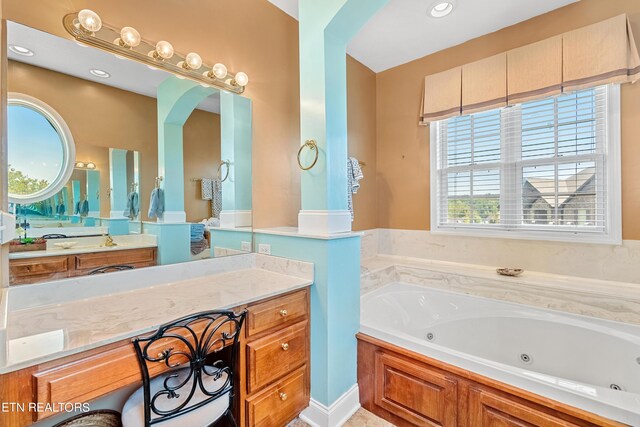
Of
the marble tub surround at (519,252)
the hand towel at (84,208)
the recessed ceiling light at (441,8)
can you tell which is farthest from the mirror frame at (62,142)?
the recessed ceiling light at (441,8)

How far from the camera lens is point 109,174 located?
4.76 ft

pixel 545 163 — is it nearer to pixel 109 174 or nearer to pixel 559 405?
pixel 559 405

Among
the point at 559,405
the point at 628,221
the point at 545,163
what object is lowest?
the point at 559,405

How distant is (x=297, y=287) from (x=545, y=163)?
248cm

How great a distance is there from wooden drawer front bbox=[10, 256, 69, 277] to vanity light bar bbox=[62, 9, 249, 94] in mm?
1037

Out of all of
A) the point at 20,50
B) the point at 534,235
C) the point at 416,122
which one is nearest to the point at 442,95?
the point at 416,122

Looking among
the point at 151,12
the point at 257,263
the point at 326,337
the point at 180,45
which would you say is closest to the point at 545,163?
the point at 326,337

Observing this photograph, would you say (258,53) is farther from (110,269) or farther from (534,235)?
(534,235)

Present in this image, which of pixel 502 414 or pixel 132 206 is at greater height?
pixel 132 206

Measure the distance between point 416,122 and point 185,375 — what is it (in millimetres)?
3096

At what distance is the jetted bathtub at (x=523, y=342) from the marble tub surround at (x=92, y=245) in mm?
1447

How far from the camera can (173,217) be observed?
1.71 meters

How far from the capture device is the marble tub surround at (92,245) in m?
1.26

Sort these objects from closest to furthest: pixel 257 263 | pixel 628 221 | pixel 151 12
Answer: pixel 151 12 → pixel 257 263 → pixel 628 221
